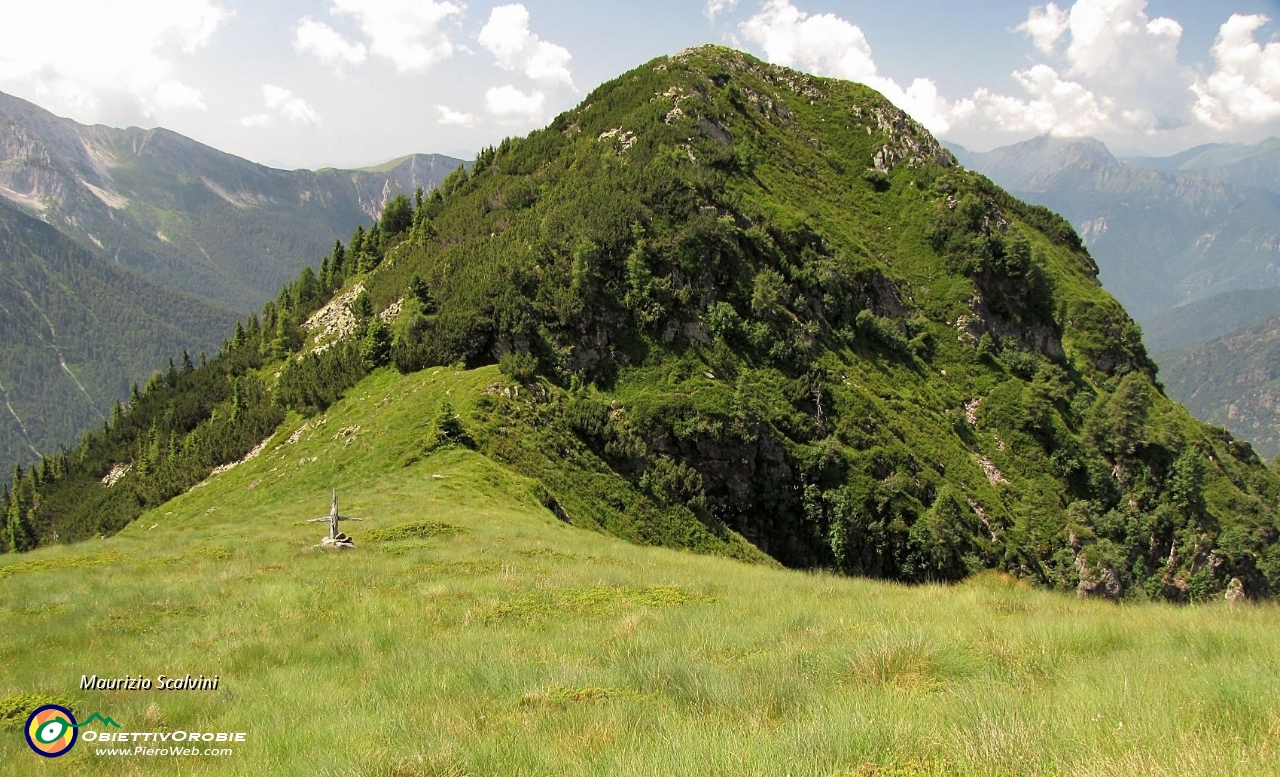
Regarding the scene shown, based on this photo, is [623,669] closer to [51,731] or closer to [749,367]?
[51,731]

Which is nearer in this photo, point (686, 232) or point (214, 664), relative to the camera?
point (214, 664)

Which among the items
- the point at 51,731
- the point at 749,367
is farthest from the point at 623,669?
the point at 749,367

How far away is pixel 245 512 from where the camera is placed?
29.7 metres

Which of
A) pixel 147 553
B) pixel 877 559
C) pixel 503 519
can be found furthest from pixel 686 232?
pixel 147 553

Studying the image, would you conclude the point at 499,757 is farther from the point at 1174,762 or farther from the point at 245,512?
the point at 245,512

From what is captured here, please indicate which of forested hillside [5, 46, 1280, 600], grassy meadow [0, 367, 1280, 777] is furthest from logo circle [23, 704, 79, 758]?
forested hillside [5, 46, 1280, 600]

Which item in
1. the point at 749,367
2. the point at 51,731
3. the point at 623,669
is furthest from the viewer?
the point at 749,367

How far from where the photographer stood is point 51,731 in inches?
258

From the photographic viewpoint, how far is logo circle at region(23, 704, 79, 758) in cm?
631

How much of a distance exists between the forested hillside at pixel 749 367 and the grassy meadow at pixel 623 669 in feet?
68.8

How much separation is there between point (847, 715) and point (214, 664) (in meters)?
8.70

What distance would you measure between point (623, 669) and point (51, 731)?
5.97 m

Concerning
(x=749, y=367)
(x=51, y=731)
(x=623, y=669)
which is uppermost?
(x=749, y=367)

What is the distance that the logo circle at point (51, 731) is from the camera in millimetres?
6312
